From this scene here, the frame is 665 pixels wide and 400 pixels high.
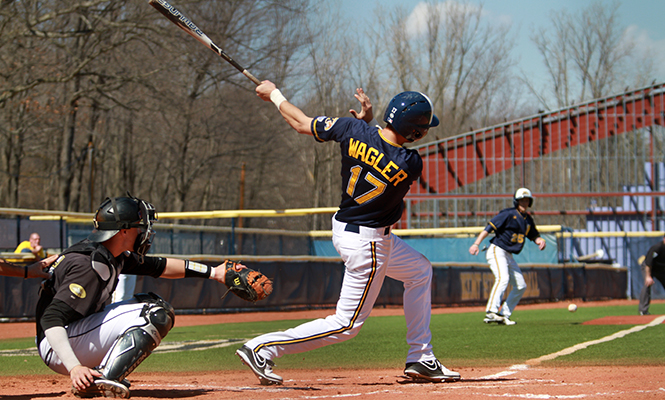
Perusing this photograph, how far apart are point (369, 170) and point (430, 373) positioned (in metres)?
1.67

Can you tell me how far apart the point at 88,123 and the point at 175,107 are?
6971 millimetres

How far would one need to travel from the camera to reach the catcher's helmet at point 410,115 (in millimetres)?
4547

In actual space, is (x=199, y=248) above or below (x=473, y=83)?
below

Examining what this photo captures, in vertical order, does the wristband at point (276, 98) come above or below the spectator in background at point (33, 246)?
above

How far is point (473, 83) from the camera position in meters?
39.4

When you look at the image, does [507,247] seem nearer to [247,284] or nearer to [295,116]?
[295,116]

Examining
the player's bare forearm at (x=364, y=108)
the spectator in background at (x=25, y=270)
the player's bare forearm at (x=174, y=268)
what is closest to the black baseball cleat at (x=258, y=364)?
the player's bare forearm at (x=174, y=268)

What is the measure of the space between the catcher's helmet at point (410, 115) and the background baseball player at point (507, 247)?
609cm

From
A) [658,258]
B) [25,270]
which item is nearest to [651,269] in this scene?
[658,258]

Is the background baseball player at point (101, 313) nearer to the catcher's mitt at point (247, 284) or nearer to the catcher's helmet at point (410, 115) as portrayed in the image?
the catcher's mitt at point (247, 284)

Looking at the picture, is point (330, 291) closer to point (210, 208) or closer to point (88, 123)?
point (88, 123)

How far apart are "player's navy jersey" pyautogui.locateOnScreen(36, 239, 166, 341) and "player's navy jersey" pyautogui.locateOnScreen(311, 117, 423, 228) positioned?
167 centimetres

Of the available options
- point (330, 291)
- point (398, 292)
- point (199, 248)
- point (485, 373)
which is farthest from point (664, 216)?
point (485, 373)

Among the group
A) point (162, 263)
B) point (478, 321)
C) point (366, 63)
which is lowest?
point (478, 321)
